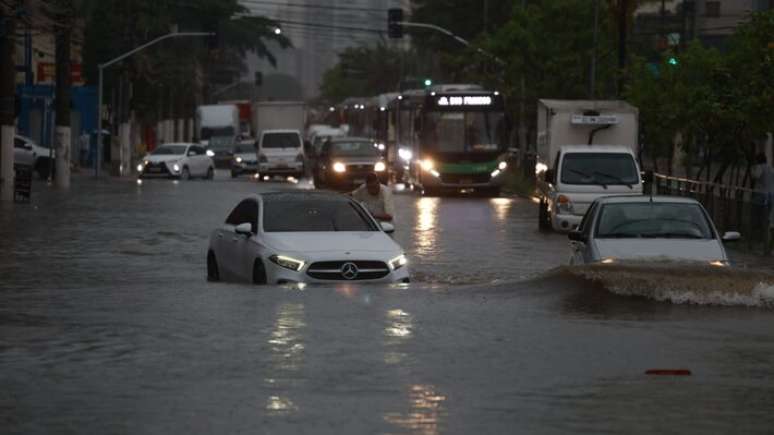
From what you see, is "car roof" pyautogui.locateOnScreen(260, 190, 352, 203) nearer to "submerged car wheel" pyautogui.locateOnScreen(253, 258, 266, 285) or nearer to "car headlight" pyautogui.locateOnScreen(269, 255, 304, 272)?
"submerged car wheel" pyautogui.locateOnScreen(253, 258, 266, 285)

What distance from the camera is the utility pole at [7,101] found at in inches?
1882

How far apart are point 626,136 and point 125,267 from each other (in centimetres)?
2166

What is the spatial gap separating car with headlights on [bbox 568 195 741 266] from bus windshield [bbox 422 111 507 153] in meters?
34.1

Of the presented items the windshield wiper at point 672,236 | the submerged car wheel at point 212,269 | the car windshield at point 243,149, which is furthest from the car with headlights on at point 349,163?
the windshield wiper at point 672,236

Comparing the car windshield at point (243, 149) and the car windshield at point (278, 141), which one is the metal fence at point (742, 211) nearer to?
the car windshield at point (278, 141)

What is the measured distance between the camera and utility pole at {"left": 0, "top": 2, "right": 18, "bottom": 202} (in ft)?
157

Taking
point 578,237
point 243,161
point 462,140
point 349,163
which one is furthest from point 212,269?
point 243,161

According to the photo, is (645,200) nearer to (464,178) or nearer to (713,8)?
(464,178)

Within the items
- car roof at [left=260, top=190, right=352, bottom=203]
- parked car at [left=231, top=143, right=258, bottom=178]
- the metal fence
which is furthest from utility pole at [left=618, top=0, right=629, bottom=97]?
car roof at [left=260, top=190, right=352, bottom=203]

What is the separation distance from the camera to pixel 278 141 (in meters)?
71.8

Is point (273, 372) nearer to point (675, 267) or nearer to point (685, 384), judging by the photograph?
point (685, 384)

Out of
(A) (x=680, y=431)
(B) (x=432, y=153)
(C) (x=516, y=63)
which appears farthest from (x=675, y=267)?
(C) (x=516, y=63)

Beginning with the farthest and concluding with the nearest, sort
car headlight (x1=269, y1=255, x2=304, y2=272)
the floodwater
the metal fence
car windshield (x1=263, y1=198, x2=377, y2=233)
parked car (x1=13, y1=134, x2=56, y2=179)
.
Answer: parked car (x1=13, y1=134, x2=56, y2=179) < the metal fence < car windshield (x1=263, y1=198, x2=377, y2=233) < car headlight (x1=269, y1=255, x2=304, y2=272) < the floodwater

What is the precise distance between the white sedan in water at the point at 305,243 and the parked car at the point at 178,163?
50013mm
